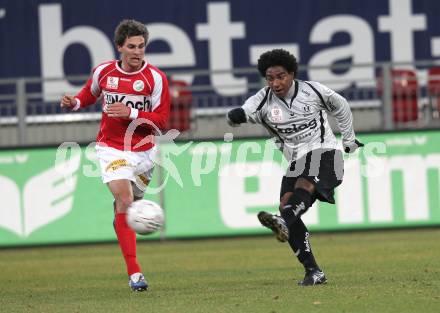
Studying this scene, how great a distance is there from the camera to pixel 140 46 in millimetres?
10492

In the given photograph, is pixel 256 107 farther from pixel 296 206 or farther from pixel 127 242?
pixel 127 242

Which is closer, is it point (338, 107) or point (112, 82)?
point (338, 107)

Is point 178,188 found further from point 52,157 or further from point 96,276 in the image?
point 96,276

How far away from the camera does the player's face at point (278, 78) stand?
10000 mm

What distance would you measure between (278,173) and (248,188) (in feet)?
1.58

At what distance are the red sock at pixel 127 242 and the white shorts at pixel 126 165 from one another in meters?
0.36

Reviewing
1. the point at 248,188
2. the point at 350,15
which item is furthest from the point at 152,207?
the point at 350,15

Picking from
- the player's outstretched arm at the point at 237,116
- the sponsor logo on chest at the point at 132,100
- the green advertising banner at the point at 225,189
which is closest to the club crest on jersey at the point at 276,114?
the player's outstretched arm at the point at 237,116

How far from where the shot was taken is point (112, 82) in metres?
10.6

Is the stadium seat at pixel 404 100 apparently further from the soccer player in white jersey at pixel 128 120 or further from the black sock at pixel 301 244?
the black sock at pixel 301 244

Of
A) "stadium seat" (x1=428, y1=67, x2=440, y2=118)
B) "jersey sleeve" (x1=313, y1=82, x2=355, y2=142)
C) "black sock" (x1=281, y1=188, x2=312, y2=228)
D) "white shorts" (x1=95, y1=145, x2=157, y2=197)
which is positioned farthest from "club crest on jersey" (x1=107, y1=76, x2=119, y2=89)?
"stadium seat" (x1=428, y1=67, x2=440, y2=118)

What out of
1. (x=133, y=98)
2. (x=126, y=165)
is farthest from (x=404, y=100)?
(x=126, y=165)

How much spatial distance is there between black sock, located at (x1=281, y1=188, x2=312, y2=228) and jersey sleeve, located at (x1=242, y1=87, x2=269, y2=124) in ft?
2.47

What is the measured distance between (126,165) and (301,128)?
1.61 metres
